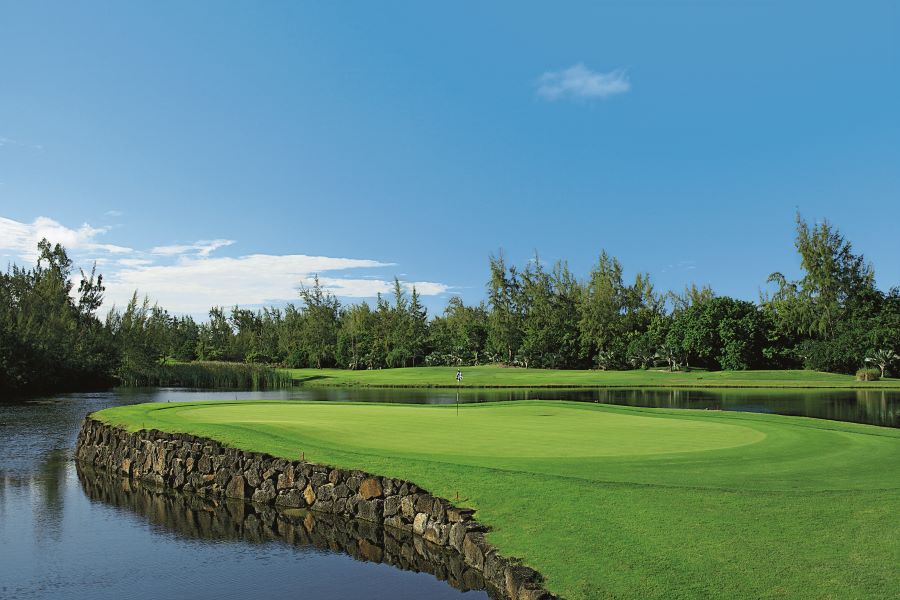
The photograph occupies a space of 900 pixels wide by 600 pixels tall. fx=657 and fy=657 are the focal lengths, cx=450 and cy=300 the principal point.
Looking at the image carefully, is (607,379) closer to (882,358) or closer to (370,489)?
(882,358)

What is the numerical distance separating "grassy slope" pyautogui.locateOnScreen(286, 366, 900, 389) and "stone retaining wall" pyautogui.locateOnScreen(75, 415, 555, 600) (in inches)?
1782

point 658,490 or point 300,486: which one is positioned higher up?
point 658,490

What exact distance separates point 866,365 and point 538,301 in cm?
4340

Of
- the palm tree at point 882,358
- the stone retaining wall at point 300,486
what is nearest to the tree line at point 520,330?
the palm tree at point 882,358

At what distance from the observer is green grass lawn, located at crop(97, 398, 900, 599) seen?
7535mm

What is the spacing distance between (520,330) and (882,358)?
45.9 m

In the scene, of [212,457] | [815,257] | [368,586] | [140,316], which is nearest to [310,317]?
[140,316]

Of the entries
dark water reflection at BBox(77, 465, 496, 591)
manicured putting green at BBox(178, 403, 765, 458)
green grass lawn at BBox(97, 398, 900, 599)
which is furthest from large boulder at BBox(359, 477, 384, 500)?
manicured putting green at BBox(178, 403, 765, 458)

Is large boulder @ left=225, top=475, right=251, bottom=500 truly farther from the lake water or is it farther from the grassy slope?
the grassy slope

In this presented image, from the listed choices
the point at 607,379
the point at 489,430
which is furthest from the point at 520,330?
the point at 489,430

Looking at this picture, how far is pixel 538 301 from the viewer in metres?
98.9

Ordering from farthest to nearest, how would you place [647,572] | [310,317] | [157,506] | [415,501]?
[310,317] < [157,506] < [415,501] < [647,572]

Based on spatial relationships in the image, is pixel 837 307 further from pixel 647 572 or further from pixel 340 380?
pixel 647 572

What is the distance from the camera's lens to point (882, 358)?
6475 centimetres
